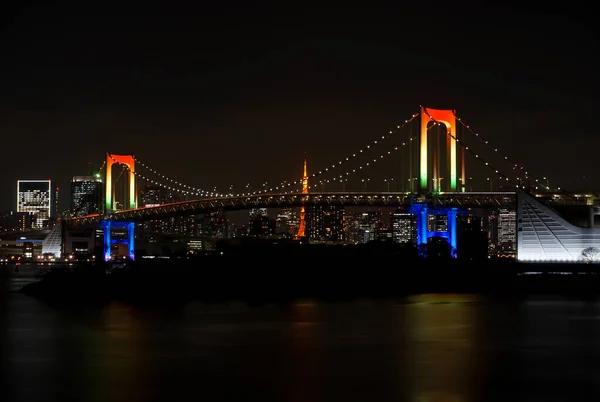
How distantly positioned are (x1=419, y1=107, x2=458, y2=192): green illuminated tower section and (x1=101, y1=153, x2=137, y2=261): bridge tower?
24.1 m

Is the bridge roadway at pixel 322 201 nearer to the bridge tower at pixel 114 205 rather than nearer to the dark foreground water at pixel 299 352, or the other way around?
the bridge tower at pixel 114 205

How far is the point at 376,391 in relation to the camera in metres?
18.8

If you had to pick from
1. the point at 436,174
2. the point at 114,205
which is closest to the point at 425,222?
the point at 436,174

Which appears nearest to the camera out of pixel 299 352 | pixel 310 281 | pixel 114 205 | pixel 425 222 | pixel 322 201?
pixel 299 352

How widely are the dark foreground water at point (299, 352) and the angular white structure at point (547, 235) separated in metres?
11.3

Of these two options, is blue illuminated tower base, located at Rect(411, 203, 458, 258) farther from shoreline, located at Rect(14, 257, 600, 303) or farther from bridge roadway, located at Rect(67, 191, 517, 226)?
shoreline, located at Rect(14, 257, 600, 303)

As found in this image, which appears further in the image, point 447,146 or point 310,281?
point 447,146

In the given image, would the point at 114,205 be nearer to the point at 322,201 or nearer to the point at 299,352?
the point at 322,201

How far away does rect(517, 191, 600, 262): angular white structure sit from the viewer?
4700 cm

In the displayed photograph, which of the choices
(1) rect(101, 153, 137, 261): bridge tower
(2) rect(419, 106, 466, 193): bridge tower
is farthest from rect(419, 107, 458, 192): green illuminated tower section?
(1) rect(101, 153, 137, 261): bridge tower

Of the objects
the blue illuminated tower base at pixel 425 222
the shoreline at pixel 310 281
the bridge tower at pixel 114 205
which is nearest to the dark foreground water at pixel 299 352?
the shoreline at pixel 310 281

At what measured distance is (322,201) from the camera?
5703 cm

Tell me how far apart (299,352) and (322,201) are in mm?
33319

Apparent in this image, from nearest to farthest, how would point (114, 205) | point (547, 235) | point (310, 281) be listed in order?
point (547, 235), point (310, 281), point (114, 205)
